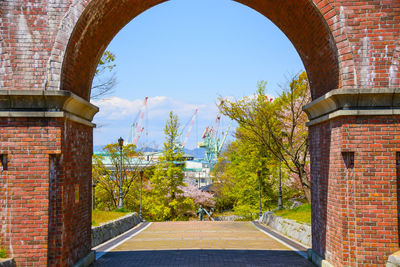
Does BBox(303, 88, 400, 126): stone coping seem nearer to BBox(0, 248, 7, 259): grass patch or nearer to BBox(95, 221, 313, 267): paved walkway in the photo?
BBox(95, 221, 313, 267): paved walkway

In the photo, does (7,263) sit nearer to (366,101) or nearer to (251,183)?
(366,101)

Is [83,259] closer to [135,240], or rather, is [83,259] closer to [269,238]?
[135,240]

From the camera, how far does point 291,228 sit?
14836 millimetres

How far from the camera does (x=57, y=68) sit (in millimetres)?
7277

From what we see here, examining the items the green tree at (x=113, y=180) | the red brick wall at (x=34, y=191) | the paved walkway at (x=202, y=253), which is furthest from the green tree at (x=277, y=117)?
the green tree at (x=113, y=180)

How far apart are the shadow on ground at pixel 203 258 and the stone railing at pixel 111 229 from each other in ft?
6.32

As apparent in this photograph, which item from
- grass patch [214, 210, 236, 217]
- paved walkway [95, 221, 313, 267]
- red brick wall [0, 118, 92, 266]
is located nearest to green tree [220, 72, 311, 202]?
paved walkway [95, 221, 313, 267]

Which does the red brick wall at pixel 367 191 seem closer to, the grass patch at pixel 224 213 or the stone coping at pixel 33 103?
the stone coping at pixel 33 103

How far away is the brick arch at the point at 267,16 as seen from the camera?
7543 mm

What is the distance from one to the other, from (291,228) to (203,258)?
5975mm

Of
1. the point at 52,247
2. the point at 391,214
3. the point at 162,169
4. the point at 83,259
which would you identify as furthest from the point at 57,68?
the point at 162,169

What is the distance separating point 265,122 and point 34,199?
47.9 feet

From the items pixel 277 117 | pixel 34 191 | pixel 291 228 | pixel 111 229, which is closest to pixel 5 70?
pixel 34 191

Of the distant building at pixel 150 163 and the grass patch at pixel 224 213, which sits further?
the grass patch at pixel 224 213
